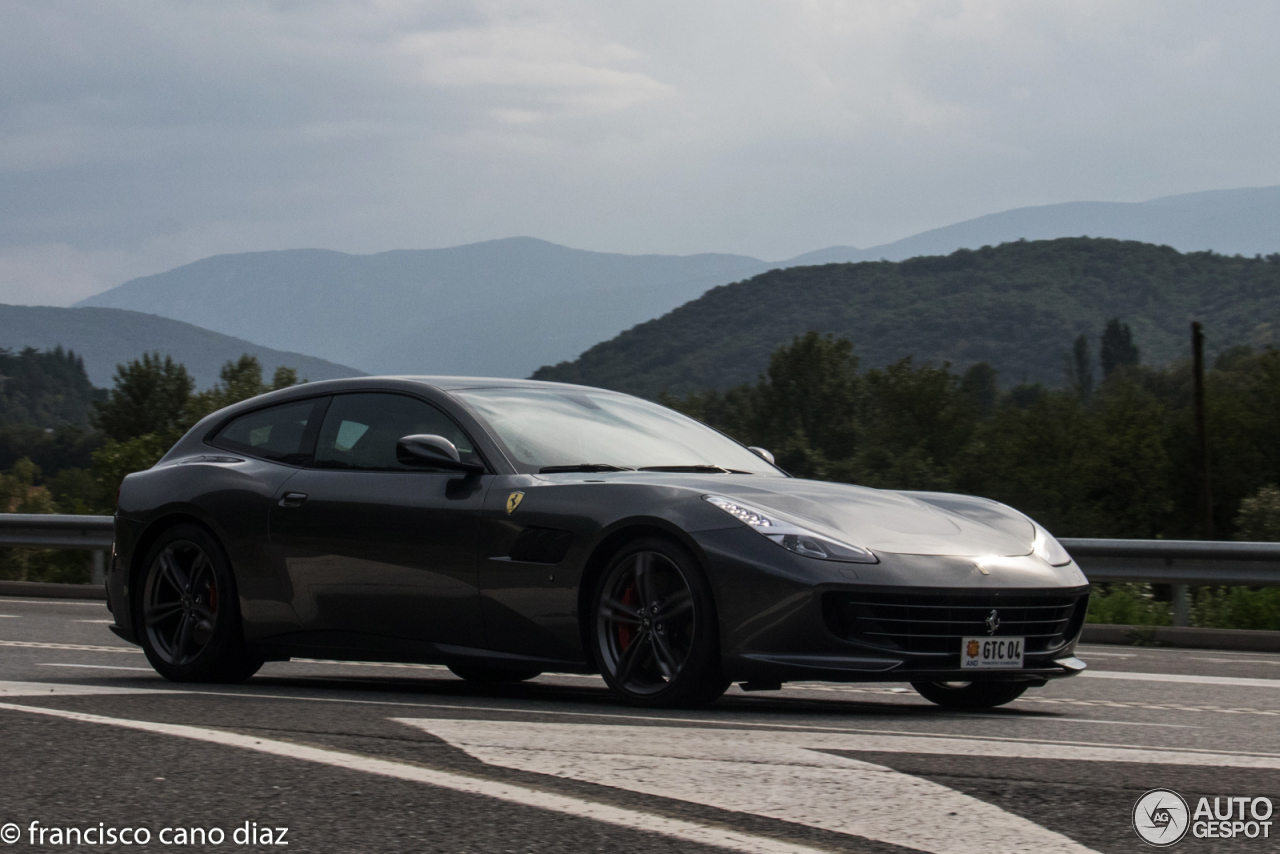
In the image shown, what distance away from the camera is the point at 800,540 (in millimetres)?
5473

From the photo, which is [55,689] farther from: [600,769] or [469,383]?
[600,769]

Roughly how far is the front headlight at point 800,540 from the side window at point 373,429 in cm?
148

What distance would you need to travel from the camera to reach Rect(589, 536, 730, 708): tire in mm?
5492

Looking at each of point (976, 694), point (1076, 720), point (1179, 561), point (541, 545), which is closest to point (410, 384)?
point (541, 545)

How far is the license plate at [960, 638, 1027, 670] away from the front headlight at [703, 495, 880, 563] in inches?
19.1

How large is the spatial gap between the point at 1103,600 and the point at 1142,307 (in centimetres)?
19235

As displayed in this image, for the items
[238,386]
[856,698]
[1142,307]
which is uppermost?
[1142,307]

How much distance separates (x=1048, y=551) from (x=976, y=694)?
68 cm

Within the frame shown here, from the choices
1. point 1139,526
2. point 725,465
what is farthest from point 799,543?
point 1139,526

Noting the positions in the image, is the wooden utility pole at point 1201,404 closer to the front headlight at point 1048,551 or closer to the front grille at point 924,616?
the front headlight at point 1048,551

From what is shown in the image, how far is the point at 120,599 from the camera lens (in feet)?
24.2

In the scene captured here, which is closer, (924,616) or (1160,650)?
(924,616)

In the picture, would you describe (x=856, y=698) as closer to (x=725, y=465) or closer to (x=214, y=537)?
(x=725, y=465)

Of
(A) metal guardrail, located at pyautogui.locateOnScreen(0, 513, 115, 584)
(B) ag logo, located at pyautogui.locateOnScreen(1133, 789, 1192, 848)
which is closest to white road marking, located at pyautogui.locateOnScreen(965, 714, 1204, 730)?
(B) ag logo, located at pyautogui.locateOnScreen(1133, 789, 1192, 848)
